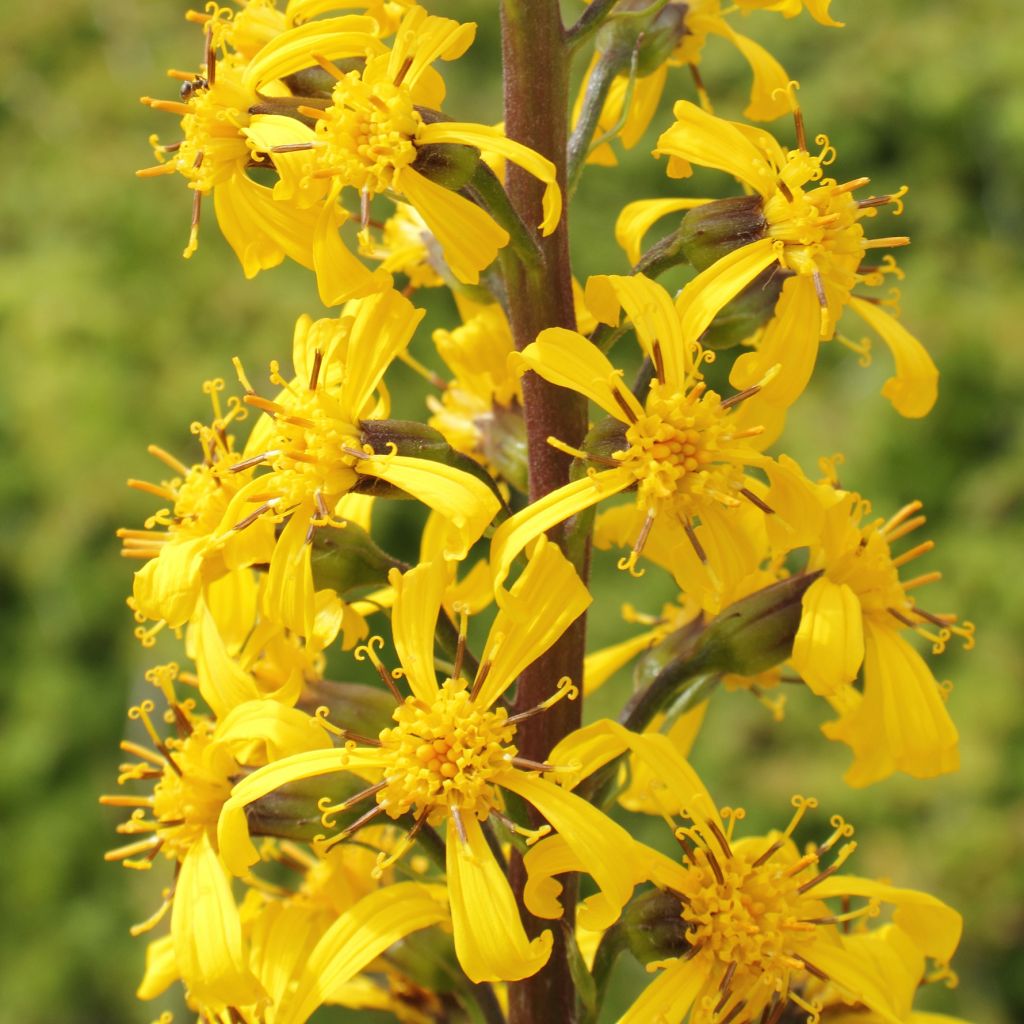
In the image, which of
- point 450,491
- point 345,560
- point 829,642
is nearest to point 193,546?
point 345,560

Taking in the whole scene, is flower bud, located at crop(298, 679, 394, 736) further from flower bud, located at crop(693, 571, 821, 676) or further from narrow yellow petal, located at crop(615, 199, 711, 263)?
narrow yellow petal, located at crop(615, 199, 711, 263)

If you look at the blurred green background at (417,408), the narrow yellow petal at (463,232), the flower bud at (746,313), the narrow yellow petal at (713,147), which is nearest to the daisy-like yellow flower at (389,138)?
the narrow yellow petal at (463,232)

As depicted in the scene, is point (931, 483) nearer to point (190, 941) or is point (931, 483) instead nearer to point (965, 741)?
point (965, 741)

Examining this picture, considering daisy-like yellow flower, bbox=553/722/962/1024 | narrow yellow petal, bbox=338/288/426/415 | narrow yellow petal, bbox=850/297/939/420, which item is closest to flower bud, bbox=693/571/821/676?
daisy-like yellow flower, bbox=553/722/962/1024

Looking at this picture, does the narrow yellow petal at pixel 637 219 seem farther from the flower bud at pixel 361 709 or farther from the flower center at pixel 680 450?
the flower bud at pixel 361 709

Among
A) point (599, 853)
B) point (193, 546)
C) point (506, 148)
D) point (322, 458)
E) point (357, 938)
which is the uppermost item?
point (506, 148)

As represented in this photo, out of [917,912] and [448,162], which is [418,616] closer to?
[448,162]
